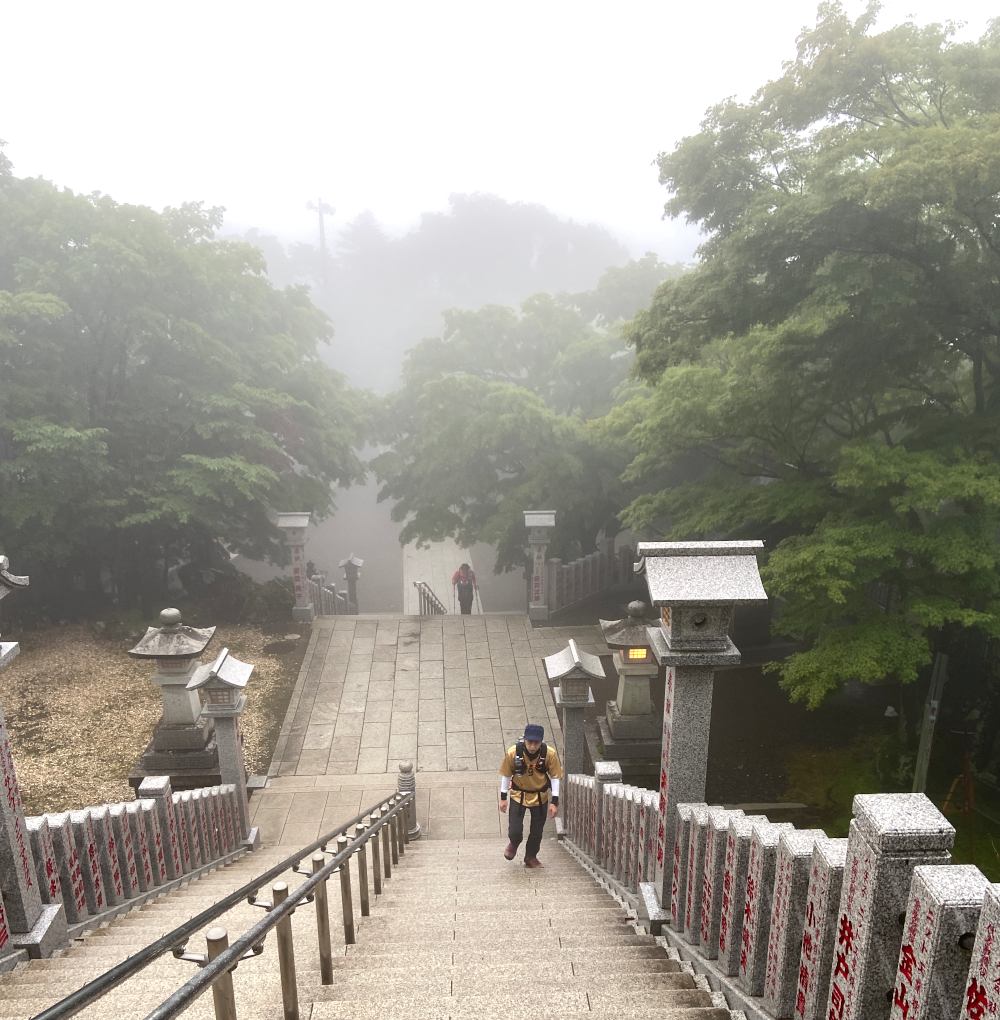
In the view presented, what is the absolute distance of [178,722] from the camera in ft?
30.7

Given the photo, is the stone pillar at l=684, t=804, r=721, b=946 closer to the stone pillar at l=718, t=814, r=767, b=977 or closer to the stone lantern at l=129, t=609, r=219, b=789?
the stone pillar at l=718, t=814, r=767, b=977

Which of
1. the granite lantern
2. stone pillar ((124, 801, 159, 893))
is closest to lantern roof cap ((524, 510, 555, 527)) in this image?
stone pillar ((124, 801, 159, 893))

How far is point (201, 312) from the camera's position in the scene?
1639 cm

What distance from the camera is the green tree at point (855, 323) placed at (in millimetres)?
7469

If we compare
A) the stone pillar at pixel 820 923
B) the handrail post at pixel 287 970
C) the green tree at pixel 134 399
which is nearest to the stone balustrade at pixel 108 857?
the handrail post at pixel 287 970

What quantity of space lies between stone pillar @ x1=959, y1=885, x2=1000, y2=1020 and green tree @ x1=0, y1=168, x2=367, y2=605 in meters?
14.1

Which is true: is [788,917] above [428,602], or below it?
above

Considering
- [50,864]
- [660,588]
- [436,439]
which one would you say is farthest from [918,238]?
[436,439]

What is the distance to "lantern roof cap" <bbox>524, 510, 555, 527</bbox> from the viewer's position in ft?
47.8

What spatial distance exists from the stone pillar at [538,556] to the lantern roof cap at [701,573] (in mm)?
10430

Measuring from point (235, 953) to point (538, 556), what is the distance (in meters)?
12.9

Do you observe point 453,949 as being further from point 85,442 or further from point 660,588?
point 85,442

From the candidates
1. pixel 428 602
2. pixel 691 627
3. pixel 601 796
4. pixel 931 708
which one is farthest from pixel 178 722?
pixel 428 602

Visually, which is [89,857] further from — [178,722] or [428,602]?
[428,602]
